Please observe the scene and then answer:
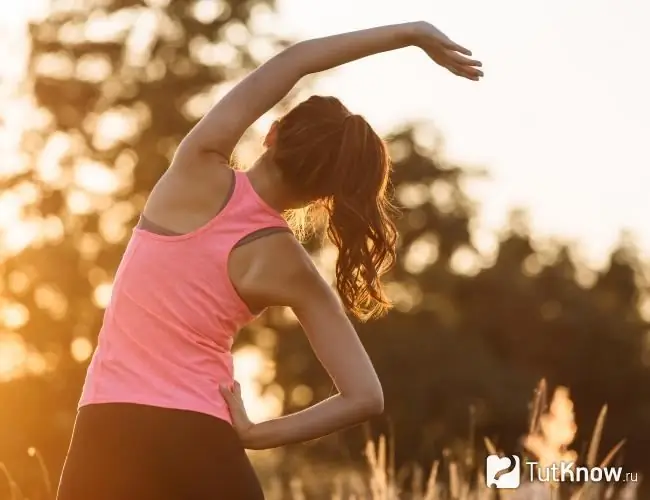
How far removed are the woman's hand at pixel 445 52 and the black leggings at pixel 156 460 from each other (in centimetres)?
93

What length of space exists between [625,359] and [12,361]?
1873cm

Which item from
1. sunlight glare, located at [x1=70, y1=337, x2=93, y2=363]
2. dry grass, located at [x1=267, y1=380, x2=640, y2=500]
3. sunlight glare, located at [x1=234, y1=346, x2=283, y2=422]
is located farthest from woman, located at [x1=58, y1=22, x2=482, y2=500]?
sunlight glare, located at [x1=234, y1=346, x2=283, y2=422]

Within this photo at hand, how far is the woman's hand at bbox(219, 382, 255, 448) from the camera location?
267cm

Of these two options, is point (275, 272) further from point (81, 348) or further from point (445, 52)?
point (81, 348)

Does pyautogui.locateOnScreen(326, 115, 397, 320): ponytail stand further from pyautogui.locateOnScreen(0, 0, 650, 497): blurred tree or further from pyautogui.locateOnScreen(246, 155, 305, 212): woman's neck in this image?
pyautogui.locateOnScreen(0, 0, 650, 497): blurred tree

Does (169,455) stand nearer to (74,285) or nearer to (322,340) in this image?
(322,340)

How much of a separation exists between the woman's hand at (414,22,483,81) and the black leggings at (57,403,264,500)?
0.93 meters

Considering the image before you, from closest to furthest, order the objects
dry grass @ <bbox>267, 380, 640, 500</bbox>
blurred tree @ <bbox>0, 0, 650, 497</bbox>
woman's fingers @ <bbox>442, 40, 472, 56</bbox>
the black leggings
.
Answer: the black leggings → woman's fingers @ <bbox>442, 40, 472, 56</bbox> → dry grass @ <bbox>267, 380, 640, 500</bbox> → blurred tree @ <bbox>0, 0, 650, 497</bbox>

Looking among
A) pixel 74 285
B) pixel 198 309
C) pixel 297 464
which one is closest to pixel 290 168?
pixel 198 309

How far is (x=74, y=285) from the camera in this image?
30.9 meters

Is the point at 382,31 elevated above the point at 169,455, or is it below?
above
